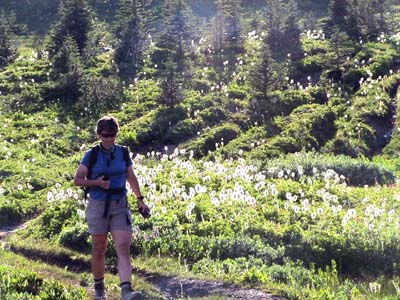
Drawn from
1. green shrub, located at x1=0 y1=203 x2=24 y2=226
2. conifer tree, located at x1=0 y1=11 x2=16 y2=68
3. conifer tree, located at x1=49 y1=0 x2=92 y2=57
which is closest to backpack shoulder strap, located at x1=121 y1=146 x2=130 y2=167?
green shrub, located at x1=0 y1=203 x2=24 y2=226

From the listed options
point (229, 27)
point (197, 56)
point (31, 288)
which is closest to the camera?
point (31, 288)

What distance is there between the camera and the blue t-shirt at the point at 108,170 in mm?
7570

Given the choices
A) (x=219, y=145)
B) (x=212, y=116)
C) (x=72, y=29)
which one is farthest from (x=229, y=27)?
(x=219, y=145)

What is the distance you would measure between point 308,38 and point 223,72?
7854mm

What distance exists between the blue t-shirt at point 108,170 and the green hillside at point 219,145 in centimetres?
190

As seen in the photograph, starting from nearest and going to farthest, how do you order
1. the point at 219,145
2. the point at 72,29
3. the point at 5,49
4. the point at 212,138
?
the point at 219,145 → the point at 212,138 → the point at 72,29 → the point at 5,49

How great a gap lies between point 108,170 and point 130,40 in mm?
29026

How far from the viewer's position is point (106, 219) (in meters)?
7.59

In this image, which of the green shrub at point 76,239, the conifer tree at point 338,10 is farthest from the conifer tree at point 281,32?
the green shrub at point 76,239

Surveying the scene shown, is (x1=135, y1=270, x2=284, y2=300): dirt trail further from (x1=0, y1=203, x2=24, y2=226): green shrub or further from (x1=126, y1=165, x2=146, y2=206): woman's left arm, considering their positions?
(x1=0, y1=203, x2=24, y2=226): green shrub

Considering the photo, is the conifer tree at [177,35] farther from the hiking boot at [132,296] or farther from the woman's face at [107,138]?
the hiking boot at [132,296]

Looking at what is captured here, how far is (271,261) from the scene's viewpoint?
35.8 ft

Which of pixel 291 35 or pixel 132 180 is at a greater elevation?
pixel 291 35

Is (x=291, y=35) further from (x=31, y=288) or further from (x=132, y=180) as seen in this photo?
(x=31, y=288)
